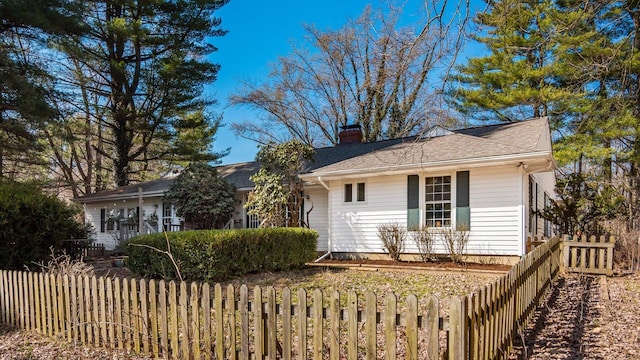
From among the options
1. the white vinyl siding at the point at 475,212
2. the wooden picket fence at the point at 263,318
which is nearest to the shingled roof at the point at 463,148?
the white vinyl siding at the point at 475,212

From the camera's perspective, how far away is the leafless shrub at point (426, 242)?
1174cm

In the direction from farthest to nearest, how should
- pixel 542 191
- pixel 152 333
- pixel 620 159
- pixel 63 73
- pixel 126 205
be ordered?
pixel 63 73 → pixel 126 205 → pixel 620 159 → pixel 542 191 → pixel 152 333

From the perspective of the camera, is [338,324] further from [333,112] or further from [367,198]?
[333,112]

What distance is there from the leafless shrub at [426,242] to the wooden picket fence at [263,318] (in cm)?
504

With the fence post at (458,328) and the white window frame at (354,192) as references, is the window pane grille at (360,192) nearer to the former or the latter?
the white window frame at (354,192)

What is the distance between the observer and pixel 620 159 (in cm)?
1838

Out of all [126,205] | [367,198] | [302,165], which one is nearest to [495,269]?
[367,198]

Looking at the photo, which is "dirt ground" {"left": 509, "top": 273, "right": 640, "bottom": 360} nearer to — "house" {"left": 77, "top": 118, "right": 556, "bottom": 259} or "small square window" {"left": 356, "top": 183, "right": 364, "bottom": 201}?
"house" {"left": 77, "top": 118, "right": 556, "bottom": 259}

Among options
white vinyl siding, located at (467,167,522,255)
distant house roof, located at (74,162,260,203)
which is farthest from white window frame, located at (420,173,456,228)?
distant house roof, located at (74,162,260,203)

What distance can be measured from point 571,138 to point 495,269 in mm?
12095

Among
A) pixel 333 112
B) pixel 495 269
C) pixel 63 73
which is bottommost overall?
pixel 495 269

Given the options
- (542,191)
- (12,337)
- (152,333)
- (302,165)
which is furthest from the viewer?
(542,191)

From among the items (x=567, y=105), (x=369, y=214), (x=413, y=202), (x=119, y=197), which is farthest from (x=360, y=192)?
(x=119, y=197)

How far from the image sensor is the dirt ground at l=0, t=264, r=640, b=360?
15.2ft
